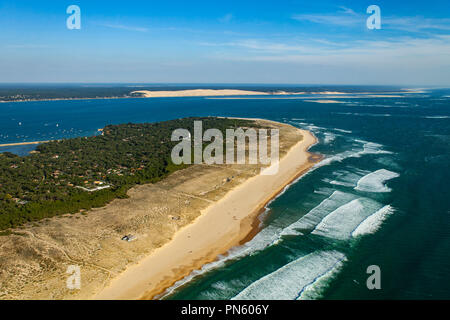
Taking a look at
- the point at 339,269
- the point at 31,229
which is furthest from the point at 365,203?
the point at 31,229

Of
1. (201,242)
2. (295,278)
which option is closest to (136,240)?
(201,242)

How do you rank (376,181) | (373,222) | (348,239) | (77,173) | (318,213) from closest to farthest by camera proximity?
(348,239)
(373,222)
(318,213)
(376,181)
(77,173)

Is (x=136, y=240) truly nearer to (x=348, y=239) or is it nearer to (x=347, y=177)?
(x=348, y=239)

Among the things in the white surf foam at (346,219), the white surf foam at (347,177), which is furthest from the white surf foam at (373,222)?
the white surf foam at (347,177)

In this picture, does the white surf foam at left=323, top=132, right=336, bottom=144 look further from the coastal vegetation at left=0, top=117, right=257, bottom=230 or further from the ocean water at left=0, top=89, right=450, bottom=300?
the coastal vegetation at left=0, top=117, right=257, bottom=230

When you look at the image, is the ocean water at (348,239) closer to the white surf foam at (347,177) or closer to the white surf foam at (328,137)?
the white surf foam at (347,177)
